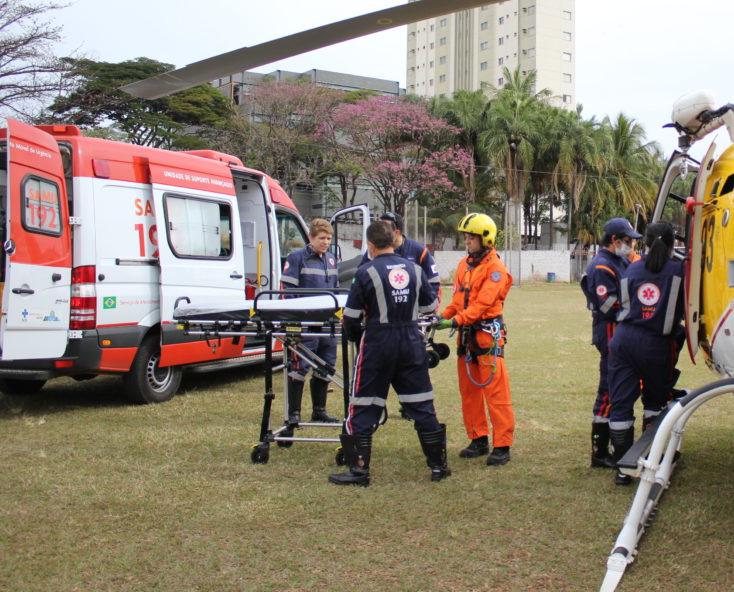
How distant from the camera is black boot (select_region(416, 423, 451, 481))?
507 centimetres

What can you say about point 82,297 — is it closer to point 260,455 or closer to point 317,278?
point 317,278

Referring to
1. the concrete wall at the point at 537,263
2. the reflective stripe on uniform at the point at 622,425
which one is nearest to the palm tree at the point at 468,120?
the concrete wall at the point at 537,263

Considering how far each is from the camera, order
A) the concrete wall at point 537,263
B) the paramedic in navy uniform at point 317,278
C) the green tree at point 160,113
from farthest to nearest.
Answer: the concrete wall at point 537,263, the green tree at point 160,113, the paramedic in navy uniform at point 317,278

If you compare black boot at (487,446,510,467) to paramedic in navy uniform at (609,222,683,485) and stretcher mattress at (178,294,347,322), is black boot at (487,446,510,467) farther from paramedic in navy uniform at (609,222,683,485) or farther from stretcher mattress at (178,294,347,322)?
stretcher mattress at (178,294,347,322)

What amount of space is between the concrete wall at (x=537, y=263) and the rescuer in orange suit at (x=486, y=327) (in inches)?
1423

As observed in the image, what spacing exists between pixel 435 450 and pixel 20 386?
5.02 meters

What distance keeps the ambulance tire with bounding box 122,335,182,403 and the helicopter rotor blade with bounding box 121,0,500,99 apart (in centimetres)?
322

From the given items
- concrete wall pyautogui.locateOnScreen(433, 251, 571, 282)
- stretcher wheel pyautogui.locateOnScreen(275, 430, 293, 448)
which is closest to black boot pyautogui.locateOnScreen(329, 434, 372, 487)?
stretcher wheel pyautogui.locateOnScreen(275, 430, 293, 448)

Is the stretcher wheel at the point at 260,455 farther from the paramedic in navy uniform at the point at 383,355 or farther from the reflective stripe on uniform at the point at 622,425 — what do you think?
the reflective stripe on uniform at the point at 622,425

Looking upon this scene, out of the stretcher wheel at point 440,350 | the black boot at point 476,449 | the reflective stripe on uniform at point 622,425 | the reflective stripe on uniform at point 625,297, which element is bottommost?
the black boot at point 476,449

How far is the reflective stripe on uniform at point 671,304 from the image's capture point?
186 inches

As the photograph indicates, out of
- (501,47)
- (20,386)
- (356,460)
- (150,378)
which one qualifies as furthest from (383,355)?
(501,47)

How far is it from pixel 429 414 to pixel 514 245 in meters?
36.7

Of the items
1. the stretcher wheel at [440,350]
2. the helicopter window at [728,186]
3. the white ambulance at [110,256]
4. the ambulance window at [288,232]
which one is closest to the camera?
the helicopter window at [728,186]
